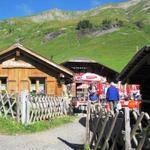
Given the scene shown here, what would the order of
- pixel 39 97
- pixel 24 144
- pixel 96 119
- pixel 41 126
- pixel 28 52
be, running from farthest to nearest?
pixel 28 52 < pixel 39 97 < pixel 41 126 < pixel 24 144 < pixel 96 119

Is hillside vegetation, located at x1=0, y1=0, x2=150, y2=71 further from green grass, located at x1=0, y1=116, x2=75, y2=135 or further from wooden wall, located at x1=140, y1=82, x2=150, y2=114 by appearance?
wooden wall, located at x1=140, y1=82, x2=150, y2=114

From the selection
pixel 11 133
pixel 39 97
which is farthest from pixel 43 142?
pixel 39 97

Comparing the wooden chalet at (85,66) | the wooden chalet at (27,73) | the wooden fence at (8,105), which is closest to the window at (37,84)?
the wooden chalet at (27,73)

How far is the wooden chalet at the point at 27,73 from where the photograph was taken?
33812 millimetres

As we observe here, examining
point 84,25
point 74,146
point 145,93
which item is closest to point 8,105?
point 145,93

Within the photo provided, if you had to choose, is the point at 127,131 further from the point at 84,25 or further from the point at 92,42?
the point at 84,25

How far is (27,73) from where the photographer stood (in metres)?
34.1

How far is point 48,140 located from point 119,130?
6300 millimetres

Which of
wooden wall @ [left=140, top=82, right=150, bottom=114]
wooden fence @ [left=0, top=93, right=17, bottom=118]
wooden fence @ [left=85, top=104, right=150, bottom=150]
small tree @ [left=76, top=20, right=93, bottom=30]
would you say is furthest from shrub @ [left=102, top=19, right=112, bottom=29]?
wooden fence @ [left=85, top=104, right=150, bottom=150]

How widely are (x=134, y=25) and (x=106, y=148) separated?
161675 mm

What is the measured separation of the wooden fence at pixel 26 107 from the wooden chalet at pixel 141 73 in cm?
561

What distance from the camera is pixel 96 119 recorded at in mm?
15633

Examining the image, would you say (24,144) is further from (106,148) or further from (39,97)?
(39,97)

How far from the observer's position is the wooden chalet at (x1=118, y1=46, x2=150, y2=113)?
17109 millimetres
